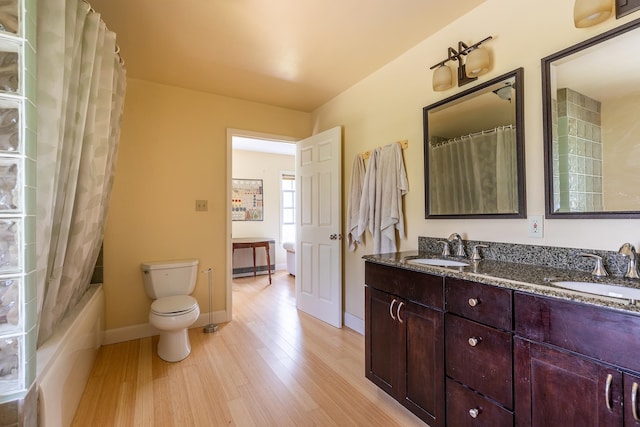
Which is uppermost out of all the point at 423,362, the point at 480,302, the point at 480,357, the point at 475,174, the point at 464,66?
the point at 464,66

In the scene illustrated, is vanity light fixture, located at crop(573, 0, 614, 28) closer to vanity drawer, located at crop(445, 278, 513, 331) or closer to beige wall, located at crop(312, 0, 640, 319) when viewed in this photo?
beige wall, located at crop(312, 0, 640, 319)

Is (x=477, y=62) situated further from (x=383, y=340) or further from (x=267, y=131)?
(x=267, y=131)

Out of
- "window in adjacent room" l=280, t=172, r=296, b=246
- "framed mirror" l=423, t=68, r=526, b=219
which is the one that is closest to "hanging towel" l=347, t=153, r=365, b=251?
"framed mirror" l=423, t=68, r=526, b=219

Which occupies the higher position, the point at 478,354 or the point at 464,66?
the point at 464,66

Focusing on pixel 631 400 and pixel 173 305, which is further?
pixel 173 305

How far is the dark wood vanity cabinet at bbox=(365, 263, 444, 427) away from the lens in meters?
1.43

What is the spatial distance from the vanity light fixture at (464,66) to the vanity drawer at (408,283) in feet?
4.08

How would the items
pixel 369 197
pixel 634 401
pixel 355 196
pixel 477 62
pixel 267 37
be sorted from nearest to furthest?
pixel 634 401 < pixel 477 62 < pixel 267 37 < pixel 369 197 < pixel 355 196

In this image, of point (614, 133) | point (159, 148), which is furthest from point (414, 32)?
point (159, 148)

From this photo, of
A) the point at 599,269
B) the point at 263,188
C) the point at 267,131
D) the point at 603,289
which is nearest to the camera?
the point at 603,289

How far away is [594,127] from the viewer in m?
1.33

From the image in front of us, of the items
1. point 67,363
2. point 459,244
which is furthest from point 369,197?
point 67,363

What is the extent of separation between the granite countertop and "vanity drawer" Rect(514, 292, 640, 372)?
2 centimetres

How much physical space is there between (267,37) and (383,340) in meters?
2.15
